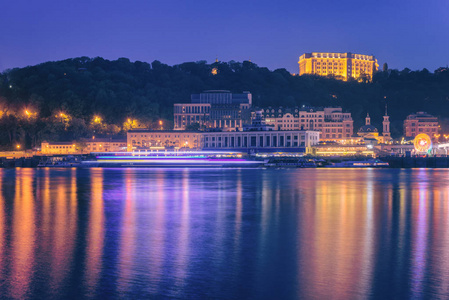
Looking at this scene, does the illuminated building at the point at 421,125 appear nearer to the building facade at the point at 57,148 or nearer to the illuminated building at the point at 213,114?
the illuminated building at the point at 213,114

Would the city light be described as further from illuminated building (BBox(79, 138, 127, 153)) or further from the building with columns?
the building with columns

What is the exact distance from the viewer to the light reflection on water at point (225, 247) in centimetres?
1670

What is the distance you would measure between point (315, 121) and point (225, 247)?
12189 centimetres

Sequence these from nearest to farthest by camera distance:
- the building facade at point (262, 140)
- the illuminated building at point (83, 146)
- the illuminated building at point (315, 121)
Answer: the illuminated building at point (83, 146) → the building facade at point (262, 140) → the illuminated building at point (315, 121)

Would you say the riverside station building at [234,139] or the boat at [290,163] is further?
the riverside station building at [234,139]

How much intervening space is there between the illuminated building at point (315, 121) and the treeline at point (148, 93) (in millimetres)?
16027

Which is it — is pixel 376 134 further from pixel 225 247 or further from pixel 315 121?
pixel 225 247

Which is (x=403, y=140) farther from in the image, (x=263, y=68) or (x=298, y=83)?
(x=263, y=68)

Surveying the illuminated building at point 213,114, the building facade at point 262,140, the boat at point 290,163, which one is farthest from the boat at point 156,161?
the illuminated building at point 213,114

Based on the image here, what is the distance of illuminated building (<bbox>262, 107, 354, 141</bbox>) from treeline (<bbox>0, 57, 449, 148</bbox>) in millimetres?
16027

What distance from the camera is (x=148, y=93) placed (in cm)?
15600

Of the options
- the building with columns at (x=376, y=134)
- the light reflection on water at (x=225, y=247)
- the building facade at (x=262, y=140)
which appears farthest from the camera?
the building with columns at (x=376, y=134)

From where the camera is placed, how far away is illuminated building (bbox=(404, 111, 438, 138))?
477 feet

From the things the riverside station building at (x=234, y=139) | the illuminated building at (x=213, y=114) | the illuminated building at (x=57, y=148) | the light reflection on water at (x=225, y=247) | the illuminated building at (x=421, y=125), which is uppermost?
the illuminated building at (x=213, y=114)
